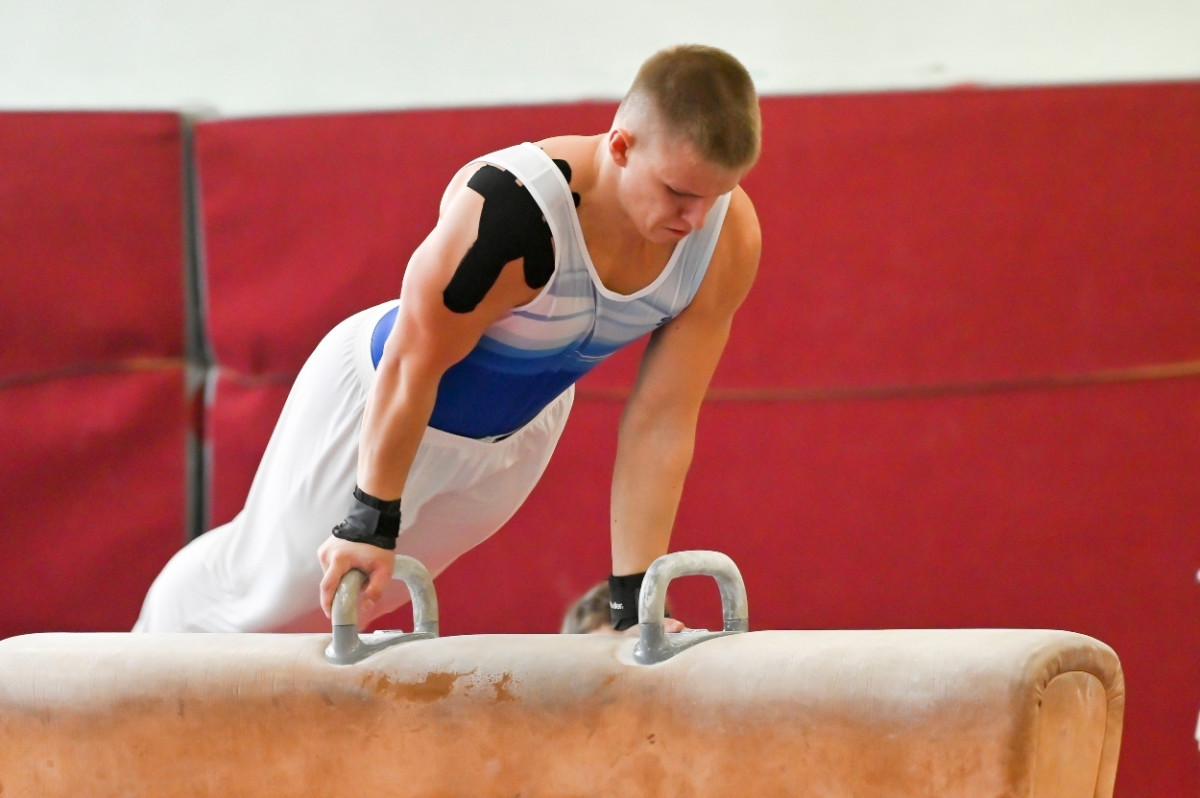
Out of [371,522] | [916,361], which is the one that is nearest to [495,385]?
[371,522]

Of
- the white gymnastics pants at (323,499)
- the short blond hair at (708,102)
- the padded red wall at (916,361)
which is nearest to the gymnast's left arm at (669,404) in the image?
the white gymnastics pants at (323,499)

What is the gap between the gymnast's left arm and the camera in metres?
1.88

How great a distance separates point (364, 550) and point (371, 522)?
5 cm

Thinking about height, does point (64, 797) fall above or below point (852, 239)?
below

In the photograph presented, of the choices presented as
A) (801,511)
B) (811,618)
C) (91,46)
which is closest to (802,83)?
(801,511)

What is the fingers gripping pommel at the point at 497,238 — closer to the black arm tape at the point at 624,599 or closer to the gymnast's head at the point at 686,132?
the gymnast's head at the point at 686,132

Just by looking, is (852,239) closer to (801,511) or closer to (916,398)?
(916,398)

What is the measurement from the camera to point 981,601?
116 inches

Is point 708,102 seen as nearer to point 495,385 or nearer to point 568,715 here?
point 495,385

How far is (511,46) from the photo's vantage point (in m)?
3.23

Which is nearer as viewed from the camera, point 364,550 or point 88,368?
point 364,550

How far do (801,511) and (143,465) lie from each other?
166 centimetres

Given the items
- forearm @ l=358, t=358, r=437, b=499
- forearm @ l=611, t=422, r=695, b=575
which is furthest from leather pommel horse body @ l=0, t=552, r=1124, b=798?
forearm @ l=611, t=422, r=695, b=575

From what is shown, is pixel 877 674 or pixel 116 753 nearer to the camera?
pixel 877 674
